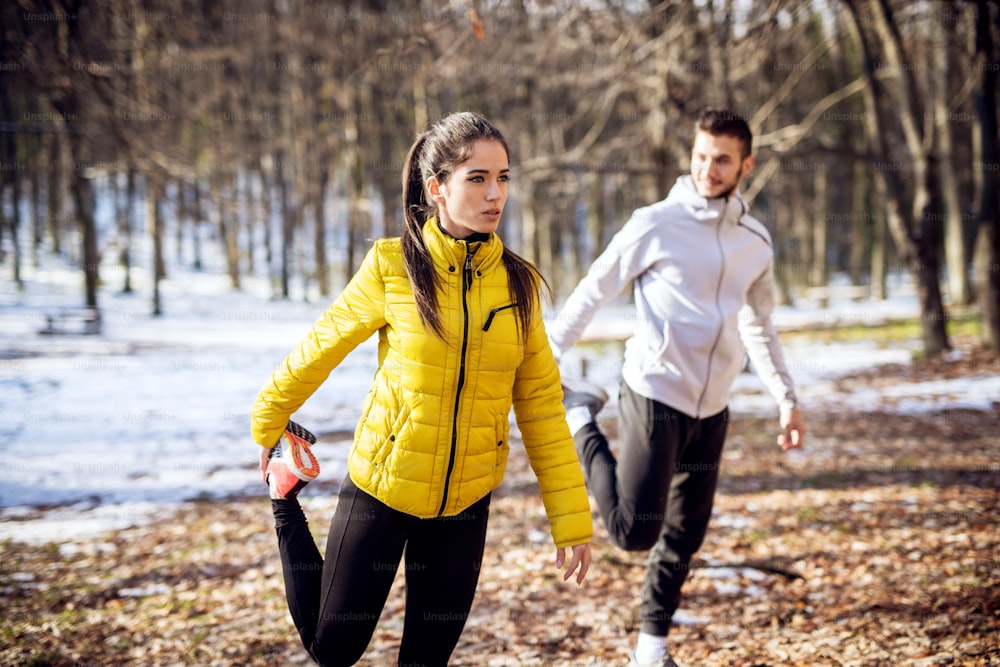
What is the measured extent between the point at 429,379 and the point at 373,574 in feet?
2.03

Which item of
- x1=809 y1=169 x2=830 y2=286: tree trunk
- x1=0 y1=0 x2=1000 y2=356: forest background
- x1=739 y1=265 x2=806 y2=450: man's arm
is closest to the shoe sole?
x1=739 y1=265 x2=806 y2=450: man's arm

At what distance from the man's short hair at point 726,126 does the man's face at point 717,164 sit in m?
0.02

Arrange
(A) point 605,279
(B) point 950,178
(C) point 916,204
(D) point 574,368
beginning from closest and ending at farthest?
1. (A) point 605,279
2. (C) point 916,204
3. (D) point 574,368
4. (B) point 950,178

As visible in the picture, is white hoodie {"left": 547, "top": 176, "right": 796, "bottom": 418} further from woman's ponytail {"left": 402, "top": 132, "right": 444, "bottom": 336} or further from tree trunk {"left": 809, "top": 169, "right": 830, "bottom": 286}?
tree trunk {"left": 809, "top": 169, "right": 830, "bottom": 286}

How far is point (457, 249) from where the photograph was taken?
7.14 ft

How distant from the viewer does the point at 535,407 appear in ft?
7.74

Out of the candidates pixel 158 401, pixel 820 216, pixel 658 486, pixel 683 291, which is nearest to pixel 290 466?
pixel 658 486

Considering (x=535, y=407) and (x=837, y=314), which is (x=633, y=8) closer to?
(x=535, y=407)

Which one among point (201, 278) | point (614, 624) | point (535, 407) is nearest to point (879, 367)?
point (614, 624)

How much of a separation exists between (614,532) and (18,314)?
19261mm

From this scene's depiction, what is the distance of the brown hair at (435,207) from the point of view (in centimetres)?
212

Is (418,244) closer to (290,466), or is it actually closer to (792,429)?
(290,466)

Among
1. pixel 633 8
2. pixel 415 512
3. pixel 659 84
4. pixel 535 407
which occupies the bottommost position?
pixel 415 512

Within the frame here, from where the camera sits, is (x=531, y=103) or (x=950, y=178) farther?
(x=531, y=103)
